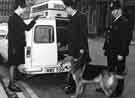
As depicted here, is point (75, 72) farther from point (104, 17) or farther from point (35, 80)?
point (104, 17)

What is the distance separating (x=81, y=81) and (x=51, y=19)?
2569mm

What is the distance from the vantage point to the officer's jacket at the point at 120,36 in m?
6.50

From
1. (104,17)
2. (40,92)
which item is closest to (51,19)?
(40,92)

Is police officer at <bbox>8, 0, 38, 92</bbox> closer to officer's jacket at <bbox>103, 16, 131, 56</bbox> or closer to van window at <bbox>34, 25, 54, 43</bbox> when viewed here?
van window at <bbox>34, 25, 54, 43</bbox>

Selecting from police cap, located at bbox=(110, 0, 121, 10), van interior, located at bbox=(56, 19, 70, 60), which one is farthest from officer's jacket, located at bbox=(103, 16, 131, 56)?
van interior, located at bbox=(56, 19, 70, 60)

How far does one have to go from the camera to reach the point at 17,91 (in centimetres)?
737

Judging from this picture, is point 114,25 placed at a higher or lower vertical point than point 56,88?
higher

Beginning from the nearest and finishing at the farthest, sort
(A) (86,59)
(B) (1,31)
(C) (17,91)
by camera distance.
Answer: (A) (86,59)
(C) (17,91)
(B) (1,31)

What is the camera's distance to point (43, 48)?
7934 mm

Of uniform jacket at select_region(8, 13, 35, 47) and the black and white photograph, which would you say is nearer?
the black and white photograph

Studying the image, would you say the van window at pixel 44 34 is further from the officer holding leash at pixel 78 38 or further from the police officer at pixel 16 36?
the officer holding leash at pixel 78 38

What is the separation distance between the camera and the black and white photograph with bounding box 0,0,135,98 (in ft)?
21.4

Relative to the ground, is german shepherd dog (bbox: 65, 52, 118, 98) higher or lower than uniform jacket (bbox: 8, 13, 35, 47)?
lower

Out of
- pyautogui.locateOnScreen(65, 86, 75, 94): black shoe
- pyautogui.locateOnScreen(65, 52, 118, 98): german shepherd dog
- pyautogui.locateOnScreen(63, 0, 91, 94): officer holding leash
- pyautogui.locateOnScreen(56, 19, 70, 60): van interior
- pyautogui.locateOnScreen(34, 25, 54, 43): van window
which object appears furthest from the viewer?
pyautogui.locateOnScreen(56, 19, 70, 60): van interior
